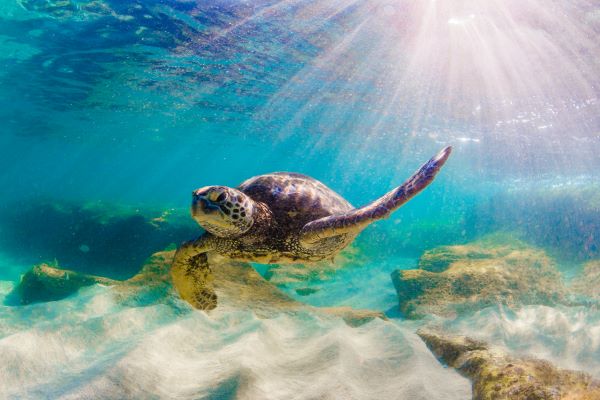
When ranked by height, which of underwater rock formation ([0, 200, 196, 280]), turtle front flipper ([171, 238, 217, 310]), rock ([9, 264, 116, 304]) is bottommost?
underwater rock formation ([0, 200, 196, 280])

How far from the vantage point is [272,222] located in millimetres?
4250

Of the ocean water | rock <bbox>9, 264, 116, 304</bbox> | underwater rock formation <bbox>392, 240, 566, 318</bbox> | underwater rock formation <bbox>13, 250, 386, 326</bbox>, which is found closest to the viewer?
the ocean water

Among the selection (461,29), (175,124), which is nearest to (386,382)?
(461,29)

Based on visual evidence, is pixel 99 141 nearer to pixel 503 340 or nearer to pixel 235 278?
pixel 235 278

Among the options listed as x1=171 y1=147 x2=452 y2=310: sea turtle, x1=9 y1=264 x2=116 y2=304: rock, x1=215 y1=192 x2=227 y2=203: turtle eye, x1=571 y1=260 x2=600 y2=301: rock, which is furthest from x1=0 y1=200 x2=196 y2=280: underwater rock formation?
x1=571 y1=260 x2=600 y2=301: rock

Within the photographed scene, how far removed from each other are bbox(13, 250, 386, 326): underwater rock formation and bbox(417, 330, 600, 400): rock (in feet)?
6.84

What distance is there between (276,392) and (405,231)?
20.9m

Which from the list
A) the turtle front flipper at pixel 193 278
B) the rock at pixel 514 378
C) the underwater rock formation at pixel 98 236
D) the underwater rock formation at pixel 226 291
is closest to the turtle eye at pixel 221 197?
the turtle front flipper at pixel 193 278

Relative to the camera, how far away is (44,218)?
15.2m

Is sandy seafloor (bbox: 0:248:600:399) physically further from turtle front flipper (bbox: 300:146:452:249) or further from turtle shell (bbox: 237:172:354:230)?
turtle shell (bbox: 237:172:354:230)

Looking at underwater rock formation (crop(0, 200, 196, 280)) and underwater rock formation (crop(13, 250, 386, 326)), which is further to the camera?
underwater rock formation (crop(0, 200, 196, 280))

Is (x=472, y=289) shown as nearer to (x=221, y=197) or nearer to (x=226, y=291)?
(x=226, y=291)

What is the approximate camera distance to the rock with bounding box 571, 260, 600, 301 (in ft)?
27.1

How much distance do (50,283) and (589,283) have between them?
14.0 m
